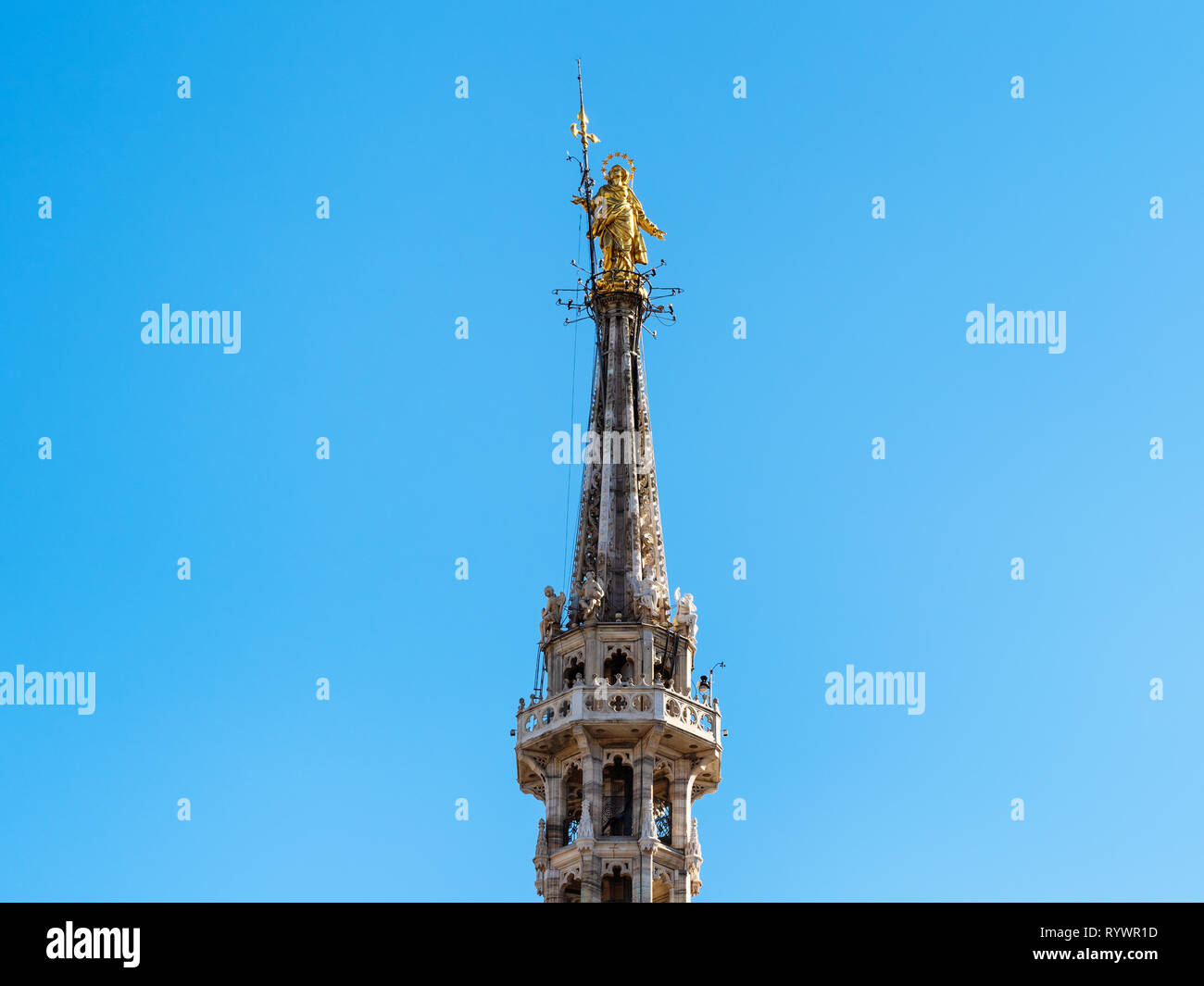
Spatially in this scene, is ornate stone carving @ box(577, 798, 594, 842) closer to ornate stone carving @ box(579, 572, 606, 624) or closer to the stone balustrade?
the stone balustrade

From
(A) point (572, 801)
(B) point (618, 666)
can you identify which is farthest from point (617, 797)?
(B) point (618, 666)

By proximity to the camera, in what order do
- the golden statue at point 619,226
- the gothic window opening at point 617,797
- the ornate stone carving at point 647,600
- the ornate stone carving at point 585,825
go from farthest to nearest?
1. the golden statue at point 619,226
2. the ornate stone carving at point 647,600
3. the gothic window opening at point 617,797
4. the ornate stone carving at point 585,825

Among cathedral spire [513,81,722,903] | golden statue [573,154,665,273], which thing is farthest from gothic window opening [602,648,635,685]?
golden statue [573,154,665,273]

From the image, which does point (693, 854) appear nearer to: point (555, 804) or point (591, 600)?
point (555, 804)

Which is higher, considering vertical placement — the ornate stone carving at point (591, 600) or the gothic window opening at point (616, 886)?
Result: the ornate stone carving at point (591, 600)

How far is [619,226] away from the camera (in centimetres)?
12288

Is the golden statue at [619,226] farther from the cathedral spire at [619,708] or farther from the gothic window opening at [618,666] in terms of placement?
the gothic window opening at [618,666]

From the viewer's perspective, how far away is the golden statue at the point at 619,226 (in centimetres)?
12294

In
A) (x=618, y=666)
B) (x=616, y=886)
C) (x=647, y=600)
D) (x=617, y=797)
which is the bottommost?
(x=616, y=886)

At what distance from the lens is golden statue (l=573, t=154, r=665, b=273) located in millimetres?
122938

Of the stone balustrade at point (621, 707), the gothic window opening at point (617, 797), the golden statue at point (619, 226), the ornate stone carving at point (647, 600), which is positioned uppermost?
the golden statue at point (619, 226)

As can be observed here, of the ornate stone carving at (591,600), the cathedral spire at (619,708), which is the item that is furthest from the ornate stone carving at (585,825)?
the ornate stone carving at (591,600)
